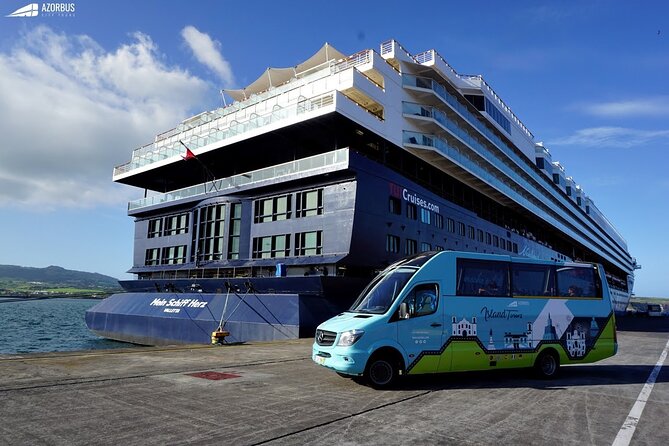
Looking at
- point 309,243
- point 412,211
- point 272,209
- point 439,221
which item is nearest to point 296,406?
point 309,243

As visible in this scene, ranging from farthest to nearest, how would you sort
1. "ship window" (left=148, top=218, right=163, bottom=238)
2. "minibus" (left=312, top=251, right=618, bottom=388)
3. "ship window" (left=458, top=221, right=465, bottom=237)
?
"ship window" (left=148, top=218, right=163, bottom=238)
"ship window" (left=458, top=221, right=465, bottom=237)
"minibus" (left=312, top=251, right=618, bottom=388)

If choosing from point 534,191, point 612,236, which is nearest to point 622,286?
point 612,236

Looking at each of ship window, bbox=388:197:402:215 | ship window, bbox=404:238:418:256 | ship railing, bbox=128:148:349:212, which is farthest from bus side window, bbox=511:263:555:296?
ship window, bbox=404:238:418:256

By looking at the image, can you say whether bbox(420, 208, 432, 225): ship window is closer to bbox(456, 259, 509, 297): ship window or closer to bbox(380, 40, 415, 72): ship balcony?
bbox(380, 40, 415, 72): ship balcony

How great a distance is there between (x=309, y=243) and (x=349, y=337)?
16.9 metres

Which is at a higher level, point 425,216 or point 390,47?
point 390,47

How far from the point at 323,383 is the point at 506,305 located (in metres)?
5.04

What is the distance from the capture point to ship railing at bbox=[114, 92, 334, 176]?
25.5 metres

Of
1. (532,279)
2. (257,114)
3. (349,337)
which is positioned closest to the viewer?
(349,337)

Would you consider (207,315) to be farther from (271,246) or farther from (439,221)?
(439,221)

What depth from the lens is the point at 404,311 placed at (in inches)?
371

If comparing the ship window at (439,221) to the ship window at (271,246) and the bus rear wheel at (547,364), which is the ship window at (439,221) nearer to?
the ship window at (271,246)

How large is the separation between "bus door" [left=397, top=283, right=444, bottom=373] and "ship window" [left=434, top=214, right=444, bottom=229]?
883 inches

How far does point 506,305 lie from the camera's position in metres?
10.9
